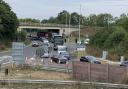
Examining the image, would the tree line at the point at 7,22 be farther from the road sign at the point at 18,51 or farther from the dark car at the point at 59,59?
the road sign at the point at 18,51

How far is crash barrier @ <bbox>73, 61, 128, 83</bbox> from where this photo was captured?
Answer: 35.4 m

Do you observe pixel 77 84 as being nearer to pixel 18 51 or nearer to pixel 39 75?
pixel 39 75

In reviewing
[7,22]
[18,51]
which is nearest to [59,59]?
[18,51]

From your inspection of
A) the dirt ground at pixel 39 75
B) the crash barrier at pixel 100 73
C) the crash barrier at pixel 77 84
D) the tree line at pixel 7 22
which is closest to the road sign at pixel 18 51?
the dirt ground at pixel 39 75

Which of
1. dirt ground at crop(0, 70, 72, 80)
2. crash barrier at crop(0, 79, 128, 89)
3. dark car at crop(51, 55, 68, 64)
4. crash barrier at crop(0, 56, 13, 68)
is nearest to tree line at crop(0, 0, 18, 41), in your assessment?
dark car at crop(51, 55, 68, 64)

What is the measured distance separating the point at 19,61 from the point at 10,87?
2225 cm

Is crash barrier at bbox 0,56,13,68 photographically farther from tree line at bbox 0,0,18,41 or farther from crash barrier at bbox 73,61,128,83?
tree line at bbox 0,0,18,41

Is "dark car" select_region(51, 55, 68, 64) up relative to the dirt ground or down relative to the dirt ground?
down

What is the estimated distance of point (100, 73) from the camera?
37.8m

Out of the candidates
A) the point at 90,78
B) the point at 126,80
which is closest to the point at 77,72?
the point at 90,78

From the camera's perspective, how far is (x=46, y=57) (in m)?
74.0

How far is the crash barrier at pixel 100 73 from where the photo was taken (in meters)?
35.4

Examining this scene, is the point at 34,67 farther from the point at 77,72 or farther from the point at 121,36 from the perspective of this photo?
the point at 121,36

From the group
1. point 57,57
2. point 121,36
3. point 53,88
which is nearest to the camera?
point 53,88
